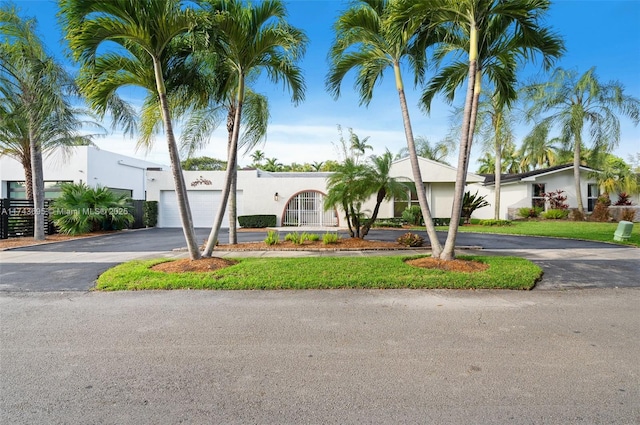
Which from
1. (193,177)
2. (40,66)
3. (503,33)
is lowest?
(193,177)

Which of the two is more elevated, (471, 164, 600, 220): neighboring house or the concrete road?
(471, 164, 600, 220): neighboring house

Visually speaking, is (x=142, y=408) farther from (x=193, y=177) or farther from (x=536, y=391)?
(x=193, y=177)

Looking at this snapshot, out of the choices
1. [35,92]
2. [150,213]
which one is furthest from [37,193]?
[150,213]

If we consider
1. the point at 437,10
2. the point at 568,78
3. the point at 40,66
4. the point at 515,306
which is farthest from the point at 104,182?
the point at 568,78

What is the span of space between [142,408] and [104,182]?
87.8ft

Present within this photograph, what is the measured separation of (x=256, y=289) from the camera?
589 cm

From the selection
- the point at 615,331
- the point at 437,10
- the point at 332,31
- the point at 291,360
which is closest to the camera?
the point at 291,360

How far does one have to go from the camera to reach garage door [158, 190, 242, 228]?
2111cm

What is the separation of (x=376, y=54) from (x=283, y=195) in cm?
1302

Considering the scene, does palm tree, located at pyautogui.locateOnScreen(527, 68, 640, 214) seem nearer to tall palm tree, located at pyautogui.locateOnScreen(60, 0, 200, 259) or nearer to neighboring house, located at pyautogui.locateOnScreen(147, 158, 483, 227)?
neighboring house, located at pyautogui.locateOnScreen(147, 158, 483, 227)

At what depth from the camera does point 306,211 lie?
19984 millimetres

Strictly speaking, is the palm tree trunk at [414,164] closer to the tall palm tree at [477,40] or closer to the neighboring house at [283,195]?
the tall palm tree at [477,40]

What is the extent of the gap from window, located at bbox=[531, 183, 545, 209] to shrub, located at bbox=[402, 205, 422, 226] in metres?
10.3

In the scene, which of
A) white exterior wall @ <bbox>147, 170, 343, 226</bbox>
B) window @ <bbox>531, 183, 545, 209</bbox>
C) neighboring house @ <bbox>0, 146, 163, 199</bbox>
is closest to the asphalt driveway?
white exterior wall @ <bbox>147, 170, 343, 226</bbox>
